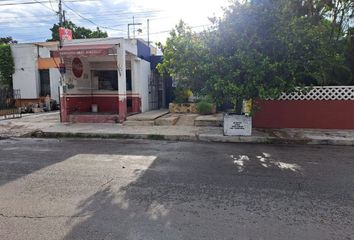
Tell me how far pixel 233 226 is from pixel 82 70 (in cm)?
1509

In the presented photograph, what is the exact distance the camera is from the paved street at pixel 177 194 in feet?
13.5

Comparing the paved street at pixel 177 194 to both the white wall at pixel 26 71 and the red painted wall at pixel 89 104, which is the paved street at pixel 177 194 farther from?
the white wall at pixel 26 71

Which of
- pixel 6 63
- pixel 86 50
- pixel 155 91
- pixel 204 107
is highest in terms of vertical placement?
pixel 6 63

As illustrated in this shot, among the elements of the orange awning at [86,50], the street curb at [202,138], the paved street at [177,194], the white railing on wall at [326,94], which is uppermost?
the orange awning at [86,50]

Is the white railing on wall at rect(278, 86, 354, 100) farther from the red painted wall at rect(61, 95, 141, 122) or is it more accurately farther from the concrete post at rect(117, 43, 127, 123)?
the red painted wall at rect(61, 95, 141, 122)

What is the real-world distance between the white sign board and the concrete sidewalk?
0.91 feet

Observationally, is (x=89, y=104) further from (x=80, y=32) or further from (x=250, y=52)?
(x=80, y=32)

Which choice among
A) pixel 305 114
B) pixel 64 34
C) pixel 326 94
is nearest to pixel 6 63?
pixel 64 34

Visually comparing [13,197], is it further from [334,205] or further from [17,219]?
[334,205]

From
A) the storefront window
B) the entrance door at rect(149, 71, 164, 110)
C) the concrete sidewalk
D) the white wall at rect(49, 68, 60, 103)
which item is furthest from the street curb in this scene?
the white wall at rect(49, 68, 60, 103)

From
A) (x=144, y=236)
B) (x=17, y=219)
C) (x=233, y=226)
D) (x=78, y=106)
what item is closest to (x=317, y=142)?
(x=233, y=226)

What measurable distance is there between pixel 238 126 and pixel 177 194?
6521 mm

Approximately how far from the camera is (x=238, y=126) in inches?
455

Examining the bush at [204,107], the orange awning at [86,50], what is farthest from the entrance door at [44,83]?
the bush at [204,107]
